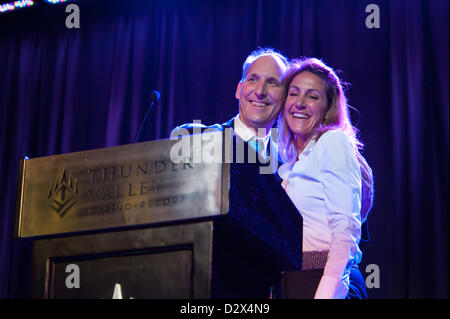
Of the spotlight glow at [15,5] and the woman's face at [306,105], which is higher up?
the spotlight glow at [15,5]

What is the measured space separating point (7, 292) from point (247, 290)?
385cm

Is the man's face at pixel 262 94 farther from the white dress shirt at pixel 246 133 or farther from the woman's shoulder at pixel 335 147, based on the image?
the woman's shoulder at pixel 335 147

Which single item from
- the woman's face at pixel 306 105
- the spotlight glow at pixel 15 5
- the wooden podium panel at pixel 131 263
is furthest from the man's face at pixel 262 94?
the spotlight glow at pixel 15 5

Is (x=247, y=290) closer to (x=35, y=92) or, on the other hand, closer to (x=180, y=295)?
(x=180, y=295)

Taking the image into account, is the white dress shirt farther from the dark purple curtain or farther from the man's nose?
the dark purple curtain

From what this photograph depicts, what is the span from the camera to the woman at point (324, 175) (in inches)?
68.4

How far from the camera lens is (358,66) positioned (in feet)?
12.5

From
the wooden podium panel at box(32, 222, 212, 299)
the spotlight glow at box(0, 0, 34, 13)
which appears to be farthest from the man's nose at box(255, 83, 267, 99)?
the spotlight glow at box(0, 0, 34, 13)

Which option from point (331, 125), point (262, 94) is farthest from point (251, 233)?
point (262, 94)

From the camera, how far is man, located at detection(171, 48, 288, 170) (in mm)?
2887

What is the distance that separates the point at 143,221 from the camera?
0.96 meters

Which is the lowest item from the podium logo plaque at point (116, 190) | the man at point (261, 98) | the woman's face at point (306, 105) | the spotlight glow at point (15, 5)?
the podium logo plaque at point (116, 190)

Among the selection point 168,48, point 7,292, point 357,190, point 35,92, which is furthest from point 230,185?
point 35,92

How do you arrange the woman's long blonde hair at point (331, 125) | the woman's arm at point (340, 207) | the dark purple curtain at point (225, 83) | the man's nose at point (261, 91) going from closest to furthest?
the woman's arm at point (340, 207)
the woman's long blonde hair at point (331, 125)
the man's nose at point (261, 91)
the dark purple curtain at point (225, 83)
